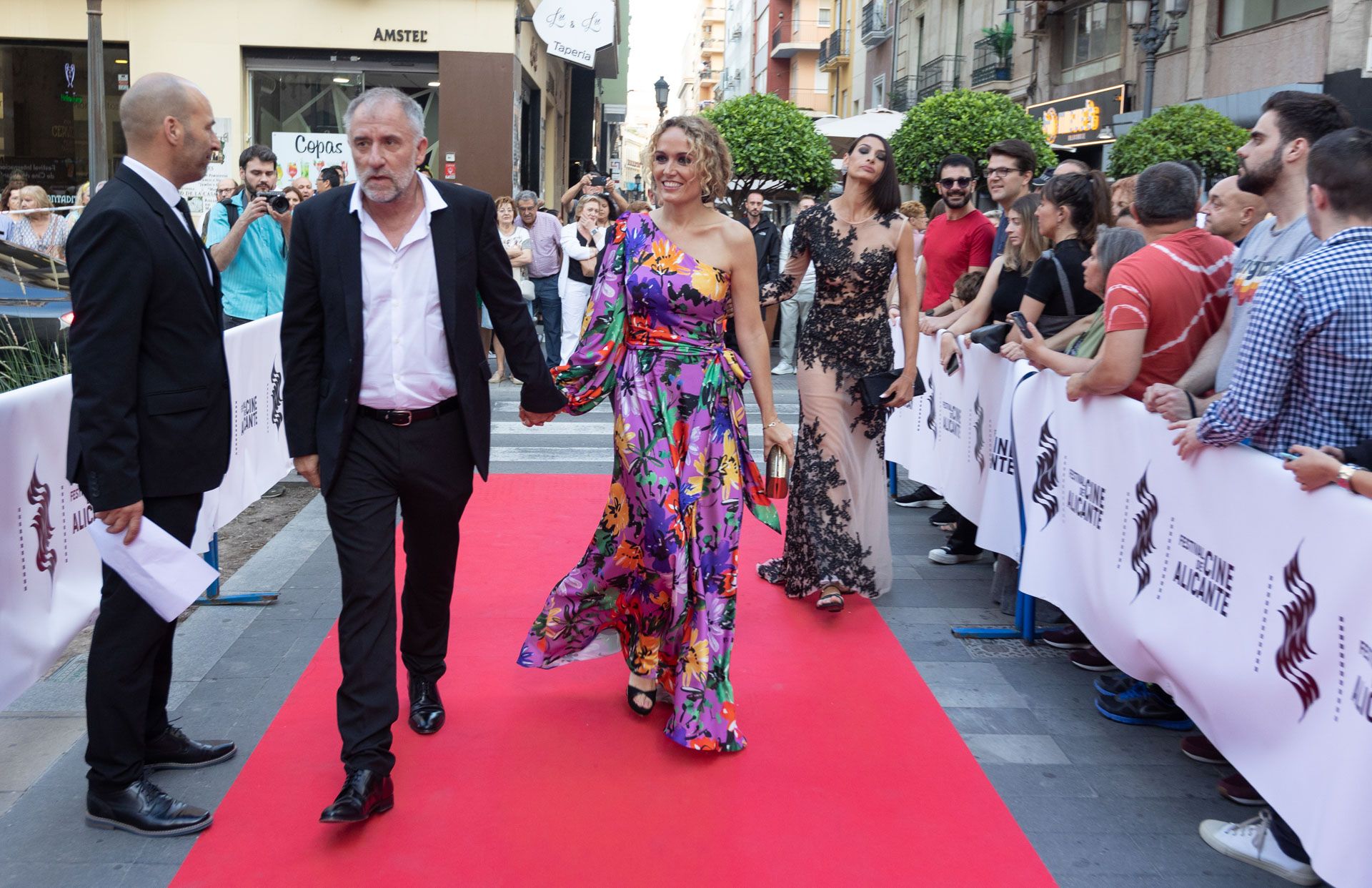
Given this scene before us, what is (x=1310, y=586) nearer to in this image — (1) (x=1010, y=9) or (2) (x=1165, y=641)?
(2) (x=1165, y=641)

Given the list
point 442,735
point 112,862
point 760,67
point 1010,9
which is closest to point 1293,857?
point 442,735

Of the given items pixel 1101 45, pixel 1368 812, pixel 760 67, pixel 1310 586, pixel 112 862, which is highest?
pixel 760 67

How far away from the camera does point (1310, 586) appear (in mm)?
3301

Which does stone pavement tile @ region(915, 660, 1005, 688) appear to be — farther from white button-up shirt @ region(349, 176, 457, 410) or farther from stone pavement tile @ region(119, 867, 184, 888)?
stone pavement tile @ region(119, 867, 184, 888)

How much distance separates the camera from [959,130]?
20.3 m

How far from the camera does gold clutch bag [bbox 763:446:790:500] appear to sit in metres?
4.62

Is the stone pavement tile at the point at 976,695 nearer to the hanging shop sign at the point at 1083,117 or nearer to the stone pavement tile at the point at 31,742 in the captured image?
the stone pavement tile at the point at 31,742

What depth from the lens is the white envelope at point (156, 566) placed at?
3.52 m

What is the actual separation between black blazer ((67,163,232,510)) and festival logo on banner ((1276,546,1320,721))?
10.1 ft

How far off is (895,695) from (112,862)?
280 cm

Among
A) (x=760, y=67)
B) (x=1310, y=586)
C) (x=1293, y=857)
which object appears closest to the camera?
(x=1310, y=586)

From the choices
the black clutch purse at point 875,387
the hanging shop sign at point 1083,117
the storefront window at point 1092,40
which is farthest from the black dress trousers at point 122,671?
the storefront window at point 1092,40

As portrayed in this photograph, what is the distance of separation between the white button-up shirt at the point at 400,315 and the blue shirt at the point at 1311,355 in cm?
241

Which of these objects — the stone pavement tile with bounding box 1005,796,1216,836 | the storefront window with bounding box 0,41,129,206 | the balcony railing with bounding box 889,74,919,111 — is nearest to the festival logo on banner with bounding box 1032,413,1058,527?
the stone pavement tile with bounding box 1005,796,1216,836
